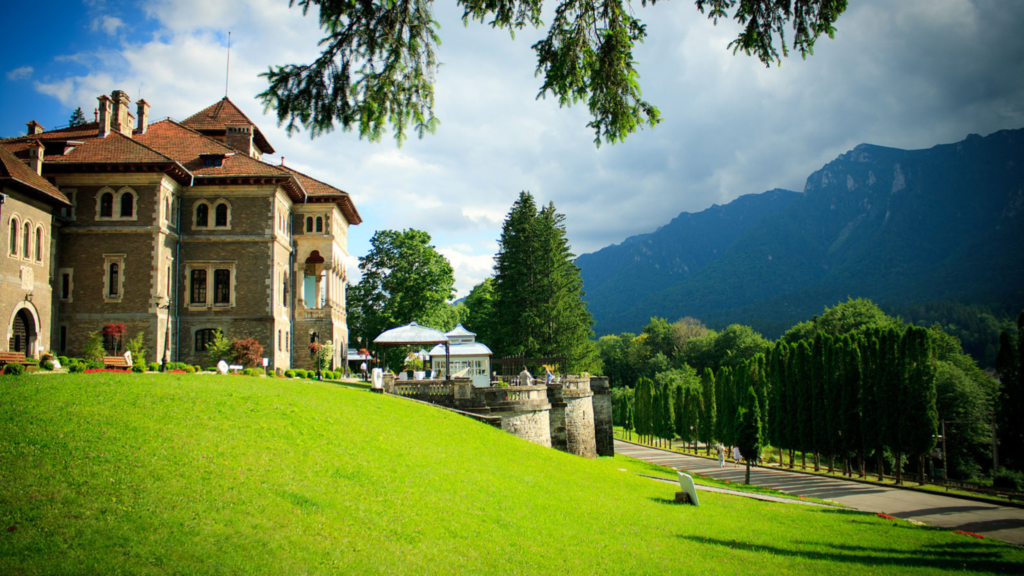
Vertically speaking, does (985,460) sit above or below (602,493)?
below

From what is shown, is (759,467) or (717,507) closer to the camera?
(717,507)

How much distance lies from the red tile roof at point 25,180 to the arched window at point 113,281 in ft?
12.5

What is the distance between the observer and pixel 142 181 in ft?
101

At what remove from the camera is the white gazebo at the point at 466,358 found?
3381cm

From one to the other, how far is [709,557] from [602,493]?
5358mm

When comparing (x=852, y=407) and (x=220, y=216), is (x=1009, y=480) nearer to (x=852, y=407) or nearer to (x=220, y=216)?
(x=852, y=407)

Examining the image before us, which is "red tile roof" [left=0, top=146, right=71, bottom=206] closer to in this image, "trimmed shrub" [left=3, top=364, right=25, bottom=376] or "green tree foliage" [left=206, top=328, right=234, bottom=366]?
"green tree foliage" [left=206, top=328, right=234, bottom=366]

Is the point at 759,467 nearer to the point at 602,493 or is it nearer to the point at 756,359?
the point at 756,359

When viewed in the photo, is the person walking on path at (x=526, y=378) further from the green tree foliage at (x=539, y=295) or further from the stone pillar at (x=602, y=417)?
the green tree foliage at (x=539, y=295)

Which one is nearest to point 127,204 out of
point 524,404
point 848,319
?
point 524,404

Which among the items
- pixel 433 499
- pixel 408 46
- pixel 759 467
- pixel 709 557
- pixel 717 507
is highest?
pixel 408 46

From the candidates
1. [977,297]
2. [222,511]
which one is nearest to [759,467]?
[222,511]

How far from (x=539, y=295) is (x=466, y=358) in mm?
19578

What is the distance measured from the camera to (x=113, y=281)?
30797 millimetres
